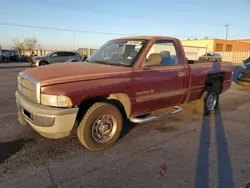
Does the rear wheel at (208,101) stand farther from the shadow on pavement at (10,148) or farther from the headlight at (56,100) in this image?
the shadow on pavement at (10,148)

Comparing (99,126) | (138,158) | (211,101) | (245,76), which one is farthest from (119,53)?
(245,76)

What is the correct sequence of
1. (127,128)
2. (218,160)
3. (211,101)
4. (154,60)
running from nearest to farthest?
(218,160), (154,60), (127,128), (211,101)

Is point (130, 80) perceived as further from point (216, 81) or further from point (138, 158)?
point (216, 81)

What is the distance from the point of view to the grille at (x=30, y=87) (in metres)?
3.16

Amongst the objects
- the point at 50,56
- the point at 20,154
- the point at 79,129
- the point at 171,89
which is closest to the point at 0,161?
the point at 20,154

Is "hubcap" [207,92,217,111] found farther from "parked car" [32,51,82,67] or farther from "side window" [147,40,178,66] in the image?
"parked car" [32,51,82,67]

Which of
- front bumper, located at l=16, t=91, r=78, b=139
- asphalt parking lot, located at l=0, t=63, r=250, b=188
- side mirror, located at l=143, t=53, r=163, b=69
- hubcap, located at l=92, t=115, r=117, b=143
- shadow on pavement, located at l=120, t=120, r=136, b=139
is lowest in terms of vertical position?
asphalt parking lot, located at l=0, t=63, r=250, b=188

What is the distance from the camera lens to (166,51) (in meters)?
4.82

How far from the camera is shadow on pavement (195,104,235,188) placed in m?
2.87

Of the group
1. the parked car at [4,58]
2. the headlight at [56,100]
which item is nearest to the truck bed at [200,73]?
the headlight at [56,100]

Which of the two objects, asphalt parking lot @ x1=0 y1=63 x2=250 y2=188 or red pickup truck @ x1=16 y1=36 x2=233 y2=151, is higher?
red pickup truck @ x1=16 y1=36 x2=233 y2=151

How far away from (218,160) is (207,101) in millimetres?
2873

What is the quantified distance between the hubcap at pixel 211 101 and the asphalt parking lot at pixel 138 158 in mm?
1167

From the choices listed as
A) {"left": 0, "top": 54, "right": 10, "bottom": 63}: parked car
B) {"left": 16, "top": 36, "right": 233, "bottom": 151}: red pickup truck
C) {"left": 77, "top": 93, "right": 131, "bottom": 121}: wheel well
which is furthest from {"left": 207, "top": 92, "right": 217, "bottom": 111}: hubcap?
{"left": 0, "top": 54, "right": 10, "bottom": 63}: parked car
